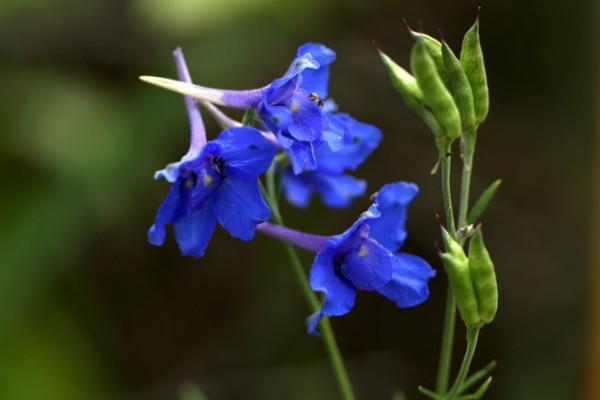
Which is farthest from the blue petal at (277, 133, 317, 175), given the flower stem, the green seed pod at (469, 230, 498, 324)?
the green seed pod at (469, 230, 498, 324)

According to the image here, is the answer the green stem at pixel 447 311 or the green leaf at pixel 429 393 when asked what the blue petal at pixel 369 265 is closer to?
the green stem at pixel 447 311

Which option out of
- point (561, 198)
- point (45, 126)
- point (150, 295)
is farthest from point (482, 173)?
point (45, 126)

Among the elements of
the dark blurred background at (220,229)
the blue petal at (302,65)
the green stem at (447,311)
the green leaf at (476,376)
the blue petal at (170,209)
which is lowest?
the dark blurred background at (220,229)

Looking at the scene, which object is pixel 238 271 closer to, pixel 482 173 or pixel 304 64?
pixel 482 173

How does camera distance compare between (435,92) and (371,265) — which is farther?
(371,265)

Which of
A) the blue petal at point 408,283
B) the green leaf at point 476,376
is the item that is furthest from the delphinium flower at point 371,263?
the green leaf at point 476,376

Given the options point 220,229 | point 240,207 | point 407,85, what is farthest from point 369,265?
point 220,229

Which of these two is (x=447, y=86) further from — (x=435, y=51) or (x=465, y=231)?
(x=465, y=231)
